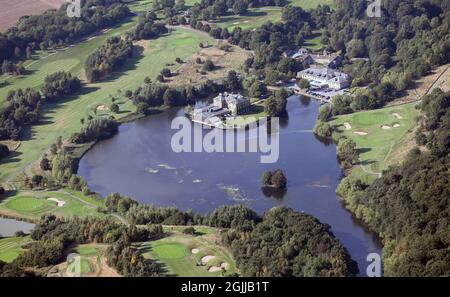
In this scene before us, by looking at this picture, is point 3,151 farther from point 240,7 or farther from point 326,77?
point 240,7

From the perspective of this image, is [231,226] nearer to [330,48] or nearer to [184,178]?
[184,178]

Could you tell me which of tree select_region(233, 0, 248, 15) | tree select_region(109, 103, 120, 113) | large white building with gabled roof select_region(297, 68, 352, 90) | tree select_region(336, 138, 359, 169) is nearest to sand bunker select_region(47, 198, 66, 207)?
tree select_region(109, 103, 120, 113)

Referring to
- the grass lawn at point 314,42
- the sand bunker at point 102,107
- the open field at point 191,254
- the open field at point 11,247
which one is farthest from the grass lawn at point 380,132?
the open field at point 11,247

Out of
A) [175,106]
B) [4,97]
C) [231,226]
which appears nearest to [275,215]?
[231,226]

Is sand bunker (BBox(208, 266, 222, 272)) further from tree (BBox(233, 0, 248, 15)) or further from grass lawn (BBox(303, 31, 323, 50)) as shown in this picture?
tree (BBox(233, 0, 248, 15))

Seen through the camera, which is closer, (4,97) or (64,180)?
(64,180)

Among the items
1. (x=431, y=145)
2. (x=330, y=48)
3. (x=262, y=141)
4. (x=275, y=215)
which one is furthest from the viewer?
(x=330, y=48)
